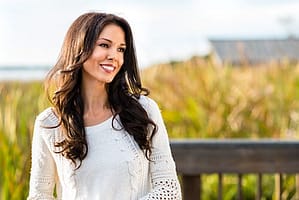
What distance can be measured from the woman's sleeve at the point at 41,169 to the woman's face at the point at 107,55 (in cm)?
22

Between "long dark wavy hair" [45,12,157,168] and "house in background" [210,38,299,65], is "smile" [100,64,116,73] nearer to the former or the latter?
"long dark wavy hair" [45,12,157,168]

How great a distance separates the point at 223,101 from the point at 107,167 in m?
3.19

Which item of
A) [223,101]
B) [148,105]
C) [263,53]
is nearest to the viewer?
[148,105]

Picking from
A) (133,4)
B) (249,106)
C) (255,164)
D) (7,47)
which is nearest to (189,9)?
(249,106)

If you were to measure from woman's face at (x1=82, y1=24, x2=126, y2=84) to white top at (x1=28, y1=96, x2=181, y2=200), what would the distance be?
0.12m

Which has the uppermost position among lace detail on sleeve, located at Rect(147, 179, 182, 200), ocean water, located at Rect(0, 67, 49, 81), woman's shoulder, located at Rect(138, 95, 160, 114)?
ocean water, located at Rect(0, 67, 49, 81)

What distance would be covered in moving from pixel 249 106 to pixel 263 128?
0.18 meters

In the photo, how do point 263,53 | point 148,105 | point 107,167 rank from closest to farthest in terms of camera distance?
point 107,167, point 148,105, point 263,53

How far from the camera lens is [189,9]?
7711 millimetres

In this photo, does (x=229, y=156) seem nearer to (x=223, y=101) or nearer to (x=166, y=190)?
(x=166, y=190)

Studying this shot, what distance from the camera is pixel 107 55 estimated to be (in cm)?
188

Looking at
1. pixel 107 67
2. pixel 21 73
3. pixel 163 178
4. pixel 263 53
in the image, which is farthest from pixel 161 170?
pixel 263 53

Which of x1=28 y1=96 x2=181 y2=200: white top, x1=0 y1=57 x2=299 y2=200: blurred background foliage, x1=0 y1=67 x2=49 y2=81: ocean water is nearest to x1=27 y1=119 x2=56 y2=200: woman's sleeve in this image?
x1=28 y1=96 x2=181 y2=200: white top

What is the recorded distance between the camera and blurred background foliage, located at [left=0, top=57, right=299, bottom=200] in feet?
14.1
